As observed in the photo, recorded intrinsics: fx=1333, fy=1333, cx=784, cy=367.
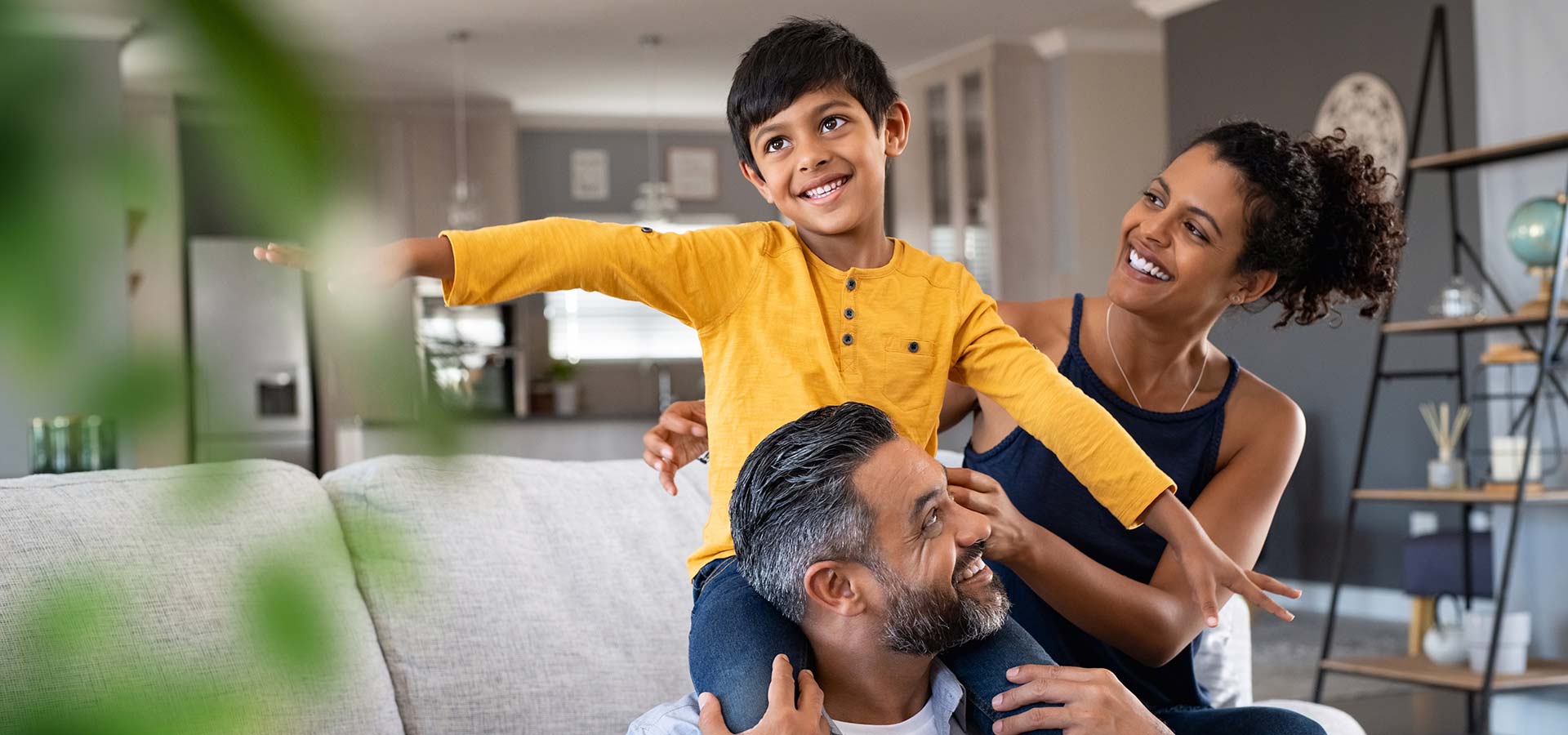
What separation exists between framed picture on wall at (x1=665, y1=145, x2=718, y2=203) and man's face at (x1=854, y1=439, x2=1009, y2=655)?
8.82 meters

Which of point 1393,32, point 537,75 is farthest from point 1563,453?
point 537,75

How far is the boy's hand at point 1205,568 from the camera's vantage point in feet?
4.94

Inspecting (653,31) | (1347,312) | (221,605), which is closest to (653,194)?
(653,31)

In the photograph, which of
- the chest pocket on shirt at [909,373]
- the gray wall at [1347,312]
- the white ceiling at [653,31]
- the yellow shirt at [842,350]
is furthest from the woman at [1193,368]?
the white ceiling at [653,31]

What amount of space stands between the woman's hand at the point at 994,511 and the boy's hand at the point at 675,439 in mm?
351

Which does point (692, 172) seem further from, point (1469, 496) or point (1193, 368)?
point (1193, 368)

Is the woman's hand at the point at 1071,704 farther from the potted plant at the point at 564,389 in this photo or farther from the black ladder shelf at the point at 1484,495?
the potted plant at the point at 564,389

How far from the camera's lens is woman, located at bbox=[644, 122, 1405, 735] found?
196cm

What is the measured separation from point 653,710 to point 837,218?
25.4 inches

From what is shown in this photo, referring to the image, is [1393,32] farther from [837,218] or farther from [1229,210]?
[837,218]

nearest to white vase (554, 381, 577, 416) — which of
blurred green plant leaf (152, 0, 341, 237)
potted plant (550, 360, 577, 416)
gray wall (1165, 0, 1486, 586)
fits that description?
potted plant (550, 360, 577, 416)

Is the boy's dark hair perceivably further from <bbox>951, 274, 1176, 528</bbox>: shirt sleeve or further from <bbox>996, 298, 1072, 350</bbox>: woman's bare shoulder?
<bbox>996, 298, 1072, 350</bbox>: woman's bare shoulder

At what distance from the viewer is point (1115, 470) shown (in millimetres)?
1588

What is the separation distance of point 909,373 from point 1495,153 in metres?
3.59
